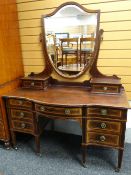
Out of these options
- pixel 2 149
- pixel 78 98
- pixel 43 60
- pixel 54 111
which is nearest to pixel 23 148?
pixel 2 149

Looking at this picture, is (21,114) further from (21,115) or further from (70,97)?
(70,97)

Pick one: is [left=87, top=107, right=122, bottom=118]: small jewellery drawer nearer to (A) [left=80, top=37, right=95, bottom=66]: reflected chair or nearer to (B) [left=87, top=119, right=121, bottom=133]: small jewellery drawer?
(B) [left=87, top=119, right=121, bottom=133]: small jewellery drawer

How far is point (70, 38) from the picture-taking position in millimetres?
2070

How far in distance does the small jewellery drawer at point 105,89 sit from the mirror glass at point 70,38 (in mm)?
292

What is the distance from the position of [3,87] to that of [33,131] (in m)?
0.61

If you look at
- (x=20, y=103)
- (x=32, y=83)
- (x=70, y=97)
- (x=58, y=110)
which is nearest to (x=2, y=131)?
(x=20, y=103)

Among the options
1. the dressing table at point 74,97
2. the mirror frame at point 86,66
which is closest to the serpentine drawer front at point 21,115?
the dressing table at point 74,97

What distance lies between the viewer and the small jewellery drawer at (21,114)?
1.95 meters

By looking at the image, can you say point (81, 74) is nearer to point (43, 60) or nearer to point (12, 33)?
point (43, 60)

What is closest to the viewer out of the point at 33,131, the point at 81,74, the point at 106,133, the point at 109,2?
the point at 106,133

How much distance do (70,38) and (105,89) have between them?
0.73 meters

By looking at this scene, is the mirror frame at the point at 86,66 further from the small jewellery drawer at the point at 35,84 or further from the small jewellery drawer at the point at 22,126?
the small jewellery drawer at the point at 22,126

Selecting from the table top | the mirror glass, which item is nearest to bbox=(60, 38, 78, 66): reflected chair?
the mirror glass

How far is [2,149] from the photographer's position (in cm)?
220
